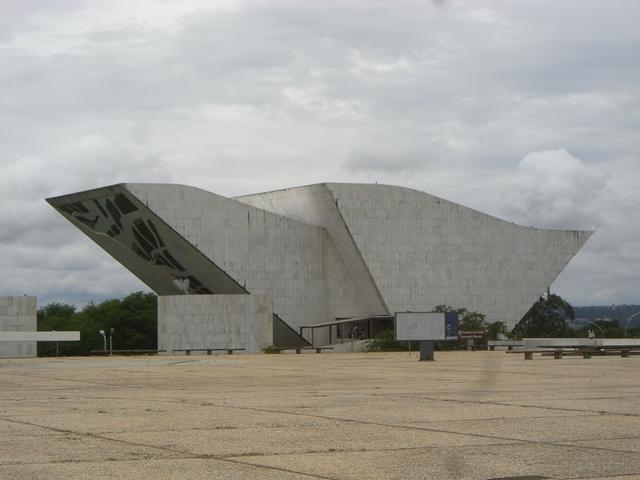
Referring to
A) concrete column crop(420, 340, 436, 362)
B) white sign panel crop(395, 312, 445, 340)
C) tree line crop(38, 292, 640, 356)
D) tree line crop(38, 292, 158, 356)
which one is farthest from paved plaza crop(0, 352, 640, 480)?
tree line crop(38, 292, 158, 356)

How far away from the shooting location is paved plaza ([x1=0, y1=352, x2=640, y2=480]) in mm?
8305

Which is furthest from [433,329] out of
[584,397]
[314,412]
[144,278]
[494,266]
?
[144,278]

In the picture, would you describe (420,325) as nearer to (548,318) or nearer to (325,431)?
(325,431)

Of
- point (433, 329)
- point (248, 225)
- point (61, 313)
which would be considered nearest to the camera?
point (433, 329)

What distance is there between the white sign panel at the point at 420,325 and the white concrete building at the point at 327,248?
29.3 metres

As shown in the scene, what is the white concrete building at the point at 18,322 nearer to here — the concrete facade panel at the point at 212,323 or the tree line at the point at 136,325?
the concrete facade panel at the point at 212,323

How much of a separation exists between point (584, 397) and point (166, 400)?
19.3ft

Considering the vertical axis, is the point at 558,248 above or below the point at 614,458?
above

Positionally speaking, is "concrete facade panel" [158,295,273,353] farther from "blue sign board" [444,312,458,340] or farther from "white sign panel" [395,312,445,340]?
"white sign panel" [395,312,445,340]

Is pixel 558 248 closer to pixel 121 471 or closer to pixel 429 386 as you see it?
pixel 429 386

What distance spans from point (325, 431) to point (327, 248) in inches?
2273

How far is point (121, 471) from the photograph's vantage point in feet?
26.9

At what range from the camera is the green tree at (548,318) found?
90812mm

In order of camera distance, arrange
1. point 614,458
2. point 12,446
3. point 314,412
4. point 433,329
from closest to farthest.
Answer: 1. point 614,458
2. point 12,446
3. point 314,412
4. point 433,329
